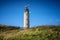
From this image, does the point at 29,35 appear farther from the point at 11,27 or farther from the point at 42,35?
the point at 11,27

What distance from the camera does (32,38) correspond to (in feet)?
60.3

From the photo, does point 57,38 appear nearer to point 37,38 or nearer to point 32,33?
point 37,38

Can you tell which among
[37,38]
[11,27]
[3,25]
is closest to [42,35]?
[37,38]

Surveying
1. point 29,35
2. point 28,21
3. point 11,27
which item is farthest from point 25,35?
point 28,21

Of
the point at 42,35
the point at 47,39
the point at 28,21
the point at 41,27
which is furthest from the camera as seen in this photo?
the point at 28,21

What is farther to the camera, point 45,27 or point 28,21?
point 28,21

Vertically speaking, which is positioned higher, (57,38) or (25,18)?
(25,18)

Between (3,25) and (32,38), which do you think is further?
(3,25)

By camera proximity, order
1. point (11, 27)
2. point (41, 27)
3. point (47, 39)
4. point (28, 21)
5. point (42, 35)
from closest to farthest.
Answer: point (47, 39) < point (42, 35) < point (41, 27) < point (11, 27) < point (28, 21)

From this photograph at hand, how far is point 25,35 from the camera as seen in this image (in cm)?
1977

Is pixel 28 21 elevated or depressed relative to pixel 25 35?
elevated

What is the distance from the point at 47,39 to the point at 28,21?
44.0ft

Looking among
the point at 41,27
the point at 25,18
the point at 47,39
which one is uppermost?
the point at 25,18

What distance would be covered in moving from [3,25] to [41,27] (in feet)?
27.9
